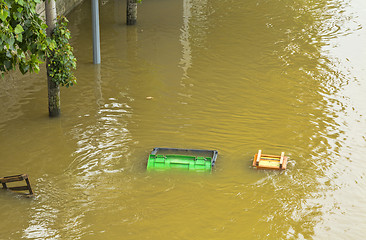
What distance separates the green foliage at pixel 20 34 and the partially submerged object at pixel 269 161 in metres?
4.01

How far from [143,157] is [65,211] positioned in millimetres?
2037

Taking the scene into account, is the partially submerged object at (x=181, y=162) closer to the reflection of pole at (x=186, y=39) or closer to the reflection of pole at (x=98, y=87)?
the reflection of pole at (x=98, y=87)

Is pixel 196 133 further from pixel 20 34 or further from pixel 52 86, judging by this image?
pixel 20 34

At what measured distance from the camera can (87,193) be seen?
8.81 metres

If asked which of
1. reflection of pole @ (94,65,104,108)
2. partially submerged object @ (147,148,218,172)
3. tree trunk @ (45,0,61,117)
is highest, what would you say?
tree trunk @ (45,0,61,117)

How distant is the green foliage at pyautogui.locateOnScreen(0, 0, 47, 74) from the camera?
267 inches

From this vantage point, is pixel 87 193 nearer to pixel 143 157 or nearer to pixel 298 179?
pixel 143 157

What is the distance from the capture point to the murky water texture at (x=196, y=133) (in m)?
8.20

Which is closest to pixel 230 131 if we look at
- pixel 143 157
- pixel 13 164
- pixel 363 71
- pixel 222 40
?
pixel 143 157

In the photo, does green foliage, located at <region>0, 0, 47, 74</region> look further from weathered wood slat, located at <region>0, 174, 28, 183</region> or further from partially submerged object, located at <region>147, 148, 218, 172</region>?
partially submerged object, located at <region>147, 148, 218, 172</region>

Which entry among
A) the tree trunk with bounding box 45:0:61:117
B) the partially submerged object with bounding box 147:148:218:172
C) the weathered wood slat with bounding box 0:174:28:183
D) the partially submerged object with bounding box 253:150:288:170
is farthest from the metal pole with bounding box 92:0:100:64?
the weathered wood slat with bounding box 0:174:28:183

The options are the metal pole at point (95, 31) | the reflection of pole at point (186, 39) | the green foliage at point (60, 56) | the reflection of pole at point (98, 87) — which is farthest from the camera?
the reflection of pole at point (186, 39)

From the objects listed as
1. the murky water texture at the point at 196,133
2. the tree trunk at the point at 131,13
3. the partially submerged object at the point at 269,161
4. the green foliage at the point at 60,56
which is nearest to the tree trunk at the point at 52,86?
the green foliage at the point at 60,56

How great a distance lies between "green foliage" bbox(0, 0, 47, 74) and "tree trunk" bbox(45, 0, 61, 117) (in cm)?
272
